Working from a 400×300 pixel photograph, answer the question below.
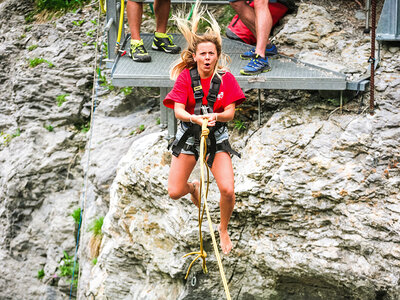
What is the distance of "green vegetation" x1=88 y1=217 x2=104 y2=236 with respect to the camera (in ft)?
25.0

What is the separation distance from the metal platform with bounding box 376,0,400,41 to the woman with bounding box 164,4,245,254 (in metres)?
2.02

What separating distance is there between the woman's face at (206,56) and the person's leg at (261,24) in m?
1.53

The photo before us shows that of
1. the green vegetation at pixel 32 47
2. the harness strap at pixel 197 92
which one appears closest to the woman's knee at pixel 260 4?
the harness strap at pixel 197 92

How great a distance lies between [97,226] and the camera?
7680 mm

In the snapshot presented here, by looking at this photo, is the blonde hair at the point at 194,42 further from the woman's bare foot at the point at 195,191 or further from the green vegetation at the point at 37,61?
the green vegetation at the point at 37,61

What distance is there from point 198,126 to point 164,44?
7.86ft

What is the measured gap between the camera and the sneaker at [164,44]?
261 inches

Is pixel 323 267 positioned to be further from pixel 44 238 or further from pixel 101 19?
pixel 101 19

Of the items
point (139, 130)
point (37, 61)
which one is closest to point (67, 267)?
point (139, 130)

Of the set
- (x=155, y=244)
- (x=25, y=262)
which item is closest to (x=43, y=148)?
(x=25, y=262)

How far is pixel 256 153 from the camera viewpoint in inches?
230

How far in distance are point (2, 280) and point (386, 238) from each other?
19.9 ft

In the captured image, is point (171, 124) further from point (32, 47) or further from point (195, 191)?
point (32, 47)

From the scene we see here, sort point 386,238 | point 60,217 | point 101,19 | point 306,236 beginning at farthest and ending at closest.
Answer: point 101,19 → point 60,217 → point 306,236 → point 386,238
